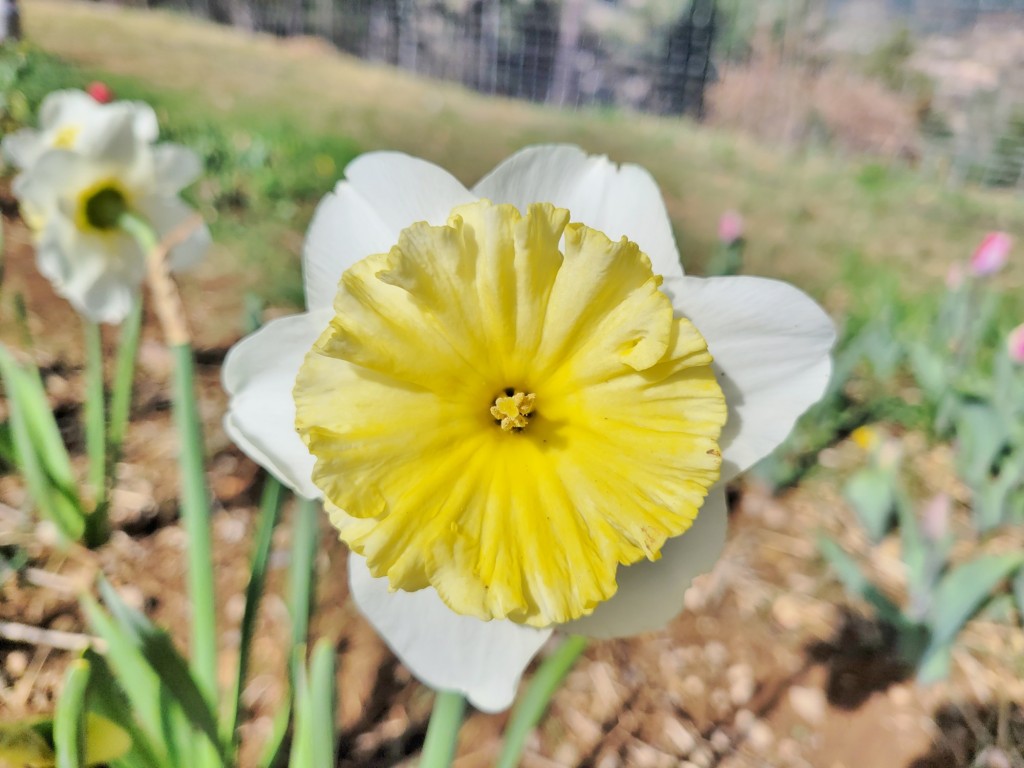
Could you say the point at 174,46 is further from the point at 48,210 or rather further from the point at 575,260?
the point at 575,260

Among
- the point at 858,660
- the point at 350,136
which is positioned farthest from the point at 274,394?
the point at 350,136

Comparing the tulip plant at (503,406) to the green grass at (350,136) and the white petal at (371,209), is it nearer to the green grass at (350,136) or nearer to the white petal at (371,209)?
the white petal at (371,209)

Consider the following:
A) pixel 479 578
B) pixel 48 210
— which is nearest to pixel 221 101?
pixel 48 210

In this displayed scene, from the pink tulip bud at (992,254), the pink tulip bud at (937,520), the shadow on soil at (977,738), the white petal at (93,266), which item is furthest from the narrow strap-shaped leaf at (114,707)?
the pink tulip bud at (992,254)

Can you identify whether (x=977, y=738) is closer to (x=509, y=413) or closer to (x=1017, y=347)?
(x=1017, y=347)

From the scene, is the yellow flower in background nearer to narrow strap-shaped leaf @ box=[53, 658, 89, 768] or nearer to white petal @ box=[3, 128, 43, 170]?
narrow strap-shaped leaf @ box=[53, 658, 89, 768]

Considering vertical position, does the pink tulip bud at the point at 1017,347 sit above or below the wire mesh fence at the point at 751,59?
below

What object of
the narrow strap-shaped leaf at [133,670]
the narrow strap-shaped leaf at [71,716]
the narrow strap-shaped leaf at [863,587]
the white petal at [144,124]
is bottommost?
the narrow strap-shaped leaf at [863,587]

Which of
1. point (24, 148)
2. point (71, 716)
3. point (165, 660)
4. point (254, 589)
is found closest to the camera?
point (71, 716)
